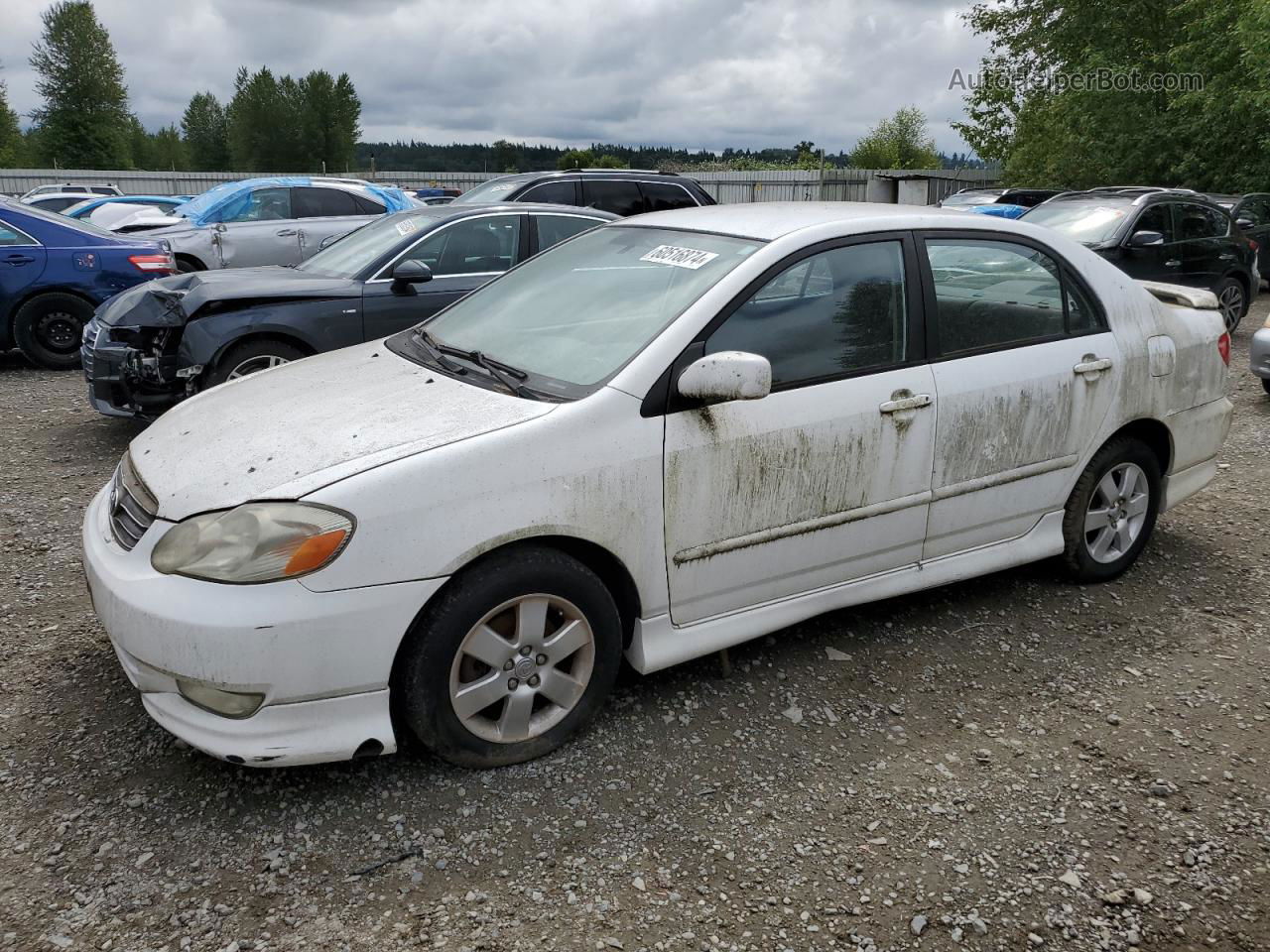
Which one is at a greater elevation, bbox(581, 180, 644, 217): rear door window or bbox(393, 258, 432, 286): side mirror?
bbox(581, 180, 644, 217): rear door window

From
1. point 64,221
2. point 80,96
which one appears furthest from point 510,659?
point 80,96

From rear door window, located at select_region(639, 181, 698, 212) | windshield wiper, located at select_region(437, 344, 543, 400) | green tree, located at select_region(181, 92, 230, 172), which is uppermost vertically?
green tree, located at select_region(181, 92, 230, 172)

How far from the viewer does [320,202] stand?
14102 millimetres

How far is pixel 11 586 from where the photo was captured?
444cm

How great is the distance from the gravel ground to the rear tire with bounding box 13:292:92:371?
6003 millimetres

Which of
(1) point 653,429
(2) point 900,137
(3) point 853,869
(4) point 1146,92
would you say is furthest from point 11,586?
(2) point 900,137

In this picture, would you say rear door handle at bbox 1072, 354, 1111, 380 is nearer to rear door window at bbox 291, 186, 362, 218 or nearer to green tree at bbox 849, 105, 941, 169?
rear door window at bbox 291, 186, 362, 218

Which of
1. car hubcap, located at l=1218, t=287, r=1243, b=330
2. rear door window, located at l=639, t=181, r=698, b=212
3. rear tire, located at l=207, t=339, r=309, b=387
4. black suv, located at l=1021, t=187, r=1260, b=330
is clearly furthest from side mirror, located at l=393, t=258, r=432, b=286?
car hubcap, located at l=1218, t=287, r=1243, b=330

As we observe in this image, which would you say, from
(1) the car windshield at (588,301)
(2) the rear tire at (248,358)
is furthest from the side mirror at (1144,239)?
(2) the rear tire at (248,358)

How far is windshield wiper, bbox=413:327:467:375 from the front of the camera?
11.7 feet

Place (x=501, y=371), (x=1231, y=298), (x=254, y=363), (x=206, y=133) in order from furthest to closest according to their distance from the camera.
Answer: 1. (x=206, y=133)
2. (x=1231, y=298)
3. (x=254, y=363)
4. (x=501, y=371)

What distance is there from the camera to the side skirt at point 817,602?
3312 mm

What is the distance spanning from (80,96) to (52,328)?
6893 cm

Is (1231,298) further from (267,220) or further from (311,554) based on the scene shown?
(311,554)
